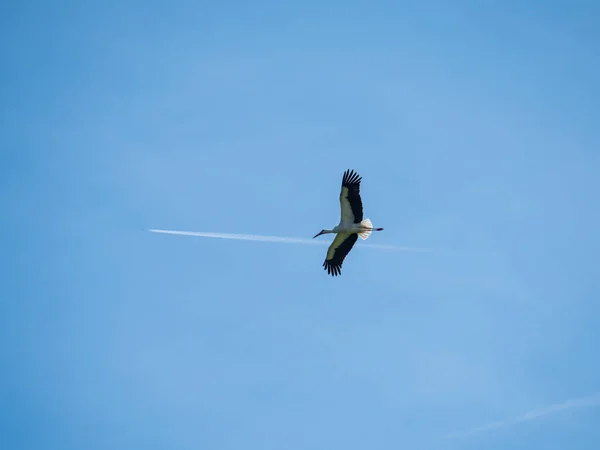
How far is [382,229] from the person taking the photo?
35781mm

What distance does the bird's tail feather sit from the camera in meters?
35.8

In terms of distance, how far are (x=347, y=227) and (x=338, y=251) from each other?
2.02m

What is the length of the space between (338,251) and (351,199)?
13.4 ft

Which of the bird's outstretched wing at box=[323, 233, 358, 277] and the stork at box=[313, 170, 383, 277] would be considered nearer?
the stork at box=[313, 170, 383, 277]

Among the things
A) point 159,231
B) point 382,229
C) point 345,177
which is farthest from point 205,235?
point 382,229

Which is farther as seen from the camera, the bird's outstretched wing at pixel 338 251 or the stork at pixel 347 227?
the bird's outstretched wing at pixel 338 251

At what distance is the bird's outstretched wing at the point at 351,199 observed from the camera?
3412cm

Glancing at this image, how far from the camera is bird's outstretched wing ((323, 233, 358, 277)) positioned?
36688 mm

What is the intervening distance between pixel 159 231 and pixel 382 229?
1500 cm

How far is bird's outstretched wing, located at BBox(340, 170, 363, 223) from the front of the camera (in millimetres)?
34125

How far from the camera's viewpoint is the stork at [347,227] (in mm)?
34219

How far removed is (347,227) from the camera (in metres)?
35.8

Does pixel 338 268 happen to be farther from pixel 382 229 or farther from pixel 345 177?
pixel 345 177

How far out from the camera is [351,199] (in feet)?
113
